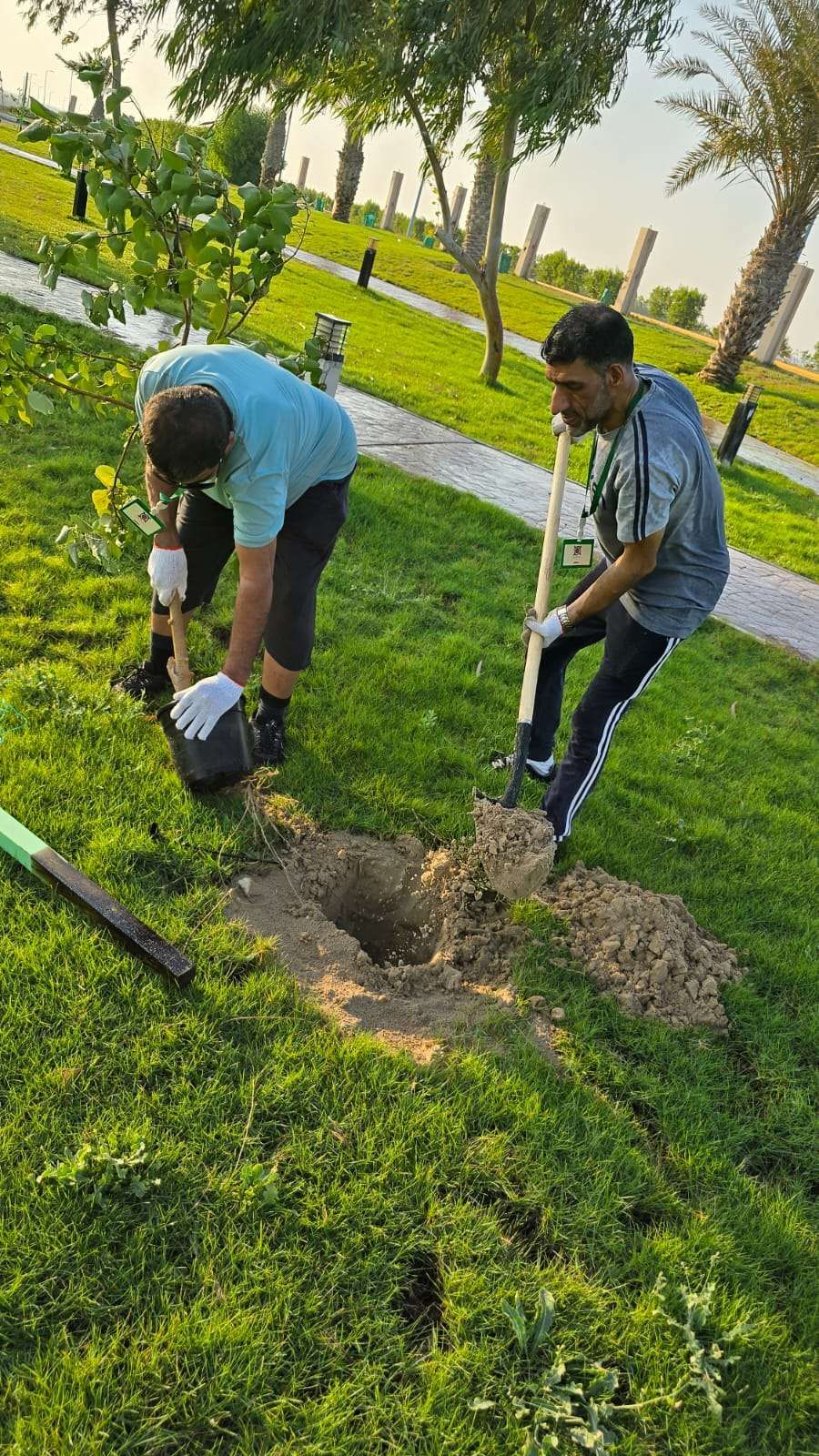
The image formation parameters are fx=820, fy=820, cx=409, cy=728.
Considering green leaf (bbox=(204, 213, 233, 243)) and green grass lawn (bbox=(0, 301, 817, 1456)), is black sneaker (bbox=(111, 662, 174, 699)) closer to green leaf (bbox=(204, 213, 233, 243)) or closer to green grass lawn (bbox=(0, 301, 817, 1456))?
green grass lawn (bbox=(0, 301, 817, 1456))

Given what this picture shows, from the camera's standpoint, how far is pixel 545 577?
3104mm

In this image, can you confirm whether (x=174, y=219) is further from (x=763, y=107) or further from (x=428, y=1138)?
(x=763, y=107)

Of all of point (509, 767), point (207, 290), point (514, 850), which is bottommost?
point (509, 767)

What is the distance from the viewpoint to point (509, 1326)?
184 centimetres

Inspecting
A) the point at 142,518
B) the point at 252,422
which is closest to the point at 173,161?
the point at 252,422

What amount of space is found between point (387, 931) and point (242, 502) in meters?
1.56

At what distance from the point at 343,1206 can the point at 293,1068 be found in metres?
0.37

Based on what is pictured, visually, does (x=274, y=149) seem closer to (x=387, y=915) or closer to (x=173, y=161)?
(x=173, y=161)

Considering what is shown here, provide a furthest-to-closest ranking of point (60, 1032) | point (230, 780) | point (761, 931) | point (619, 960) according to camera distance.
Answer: point (761, 931)
point (230, 780)
point (619, 960)
point (60, 1032)

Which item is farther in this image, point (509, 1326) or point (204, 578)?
point (204, 578)

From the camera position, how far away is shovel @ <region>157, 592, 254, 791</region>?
2766mm

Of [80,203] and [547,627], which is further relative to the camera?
[80,203]

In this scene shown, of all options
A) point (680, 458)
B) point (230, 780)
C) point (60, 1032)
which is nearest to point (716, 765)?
point (680, 458)

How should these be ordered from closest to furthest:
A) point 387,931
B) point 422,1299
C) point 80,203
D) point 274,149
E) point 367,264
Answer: point 422,1299 → point 387,931 → point 80,203 → point 367,264 → point 274,149
